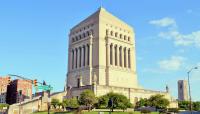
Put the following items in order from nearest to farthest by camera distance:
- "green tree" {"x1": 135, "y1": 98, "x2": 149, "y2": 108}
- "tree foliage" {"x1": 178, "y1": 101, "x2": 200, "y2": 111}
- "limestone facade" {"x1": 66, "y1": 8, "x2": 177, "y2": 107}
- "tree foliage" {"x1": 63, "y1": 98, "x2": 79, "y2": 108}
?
"tree foliage" {"x1": 63, "y1": 98, "x2": 79, "y2": 108} → "green tree" {"x1": 135, "y1": 98, "x2": 149, "y2": 108} → "limestone facade" {"x1": 66, "y1": 8, "x2": 177, "y2": 107} → "tree foliage" {"x1": 178, "y1": 101, "x2": 200, "y2": 111}

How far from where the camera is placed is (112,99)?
244ft

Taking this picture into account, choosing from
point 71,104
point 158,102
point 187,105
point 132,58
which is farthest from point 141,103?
point 187,105

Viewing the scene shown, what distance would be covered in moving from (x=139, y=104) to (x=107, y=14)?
3413 cm

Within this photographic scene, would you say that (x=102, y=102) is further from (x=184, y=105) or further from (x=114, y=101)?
(x=184, y=105)

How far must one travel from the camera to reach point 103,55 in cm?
9956

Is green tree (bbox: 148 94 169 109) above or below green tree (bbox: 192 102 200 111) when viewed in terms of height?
above

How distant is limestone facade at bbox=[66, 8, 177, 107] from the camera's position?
97.9 metres

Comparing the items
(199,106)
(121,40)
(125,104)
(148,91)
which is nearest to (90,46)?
(121,40)

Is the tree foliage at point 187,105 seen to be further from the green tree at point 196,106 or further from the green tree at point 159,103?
the green tree at point 159,103

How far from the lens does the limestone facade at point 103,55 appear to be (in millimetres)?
97875

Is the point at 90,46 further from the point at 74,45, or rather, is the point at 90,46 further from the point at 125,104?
the point at 125,104

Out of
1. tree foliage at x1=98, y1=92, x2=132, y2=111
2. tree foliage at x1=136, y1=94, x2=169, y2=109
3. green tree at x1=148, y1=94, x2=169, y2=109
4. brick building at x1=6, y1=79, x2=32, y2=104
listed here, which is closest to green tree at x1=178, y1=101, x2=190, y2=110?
tree foliage at x1=136, y1=94, x2=169, y2=109

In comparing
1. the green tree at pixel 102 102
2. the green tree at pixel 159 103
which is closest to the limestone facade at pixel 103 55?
the green tree at pixel 159 103

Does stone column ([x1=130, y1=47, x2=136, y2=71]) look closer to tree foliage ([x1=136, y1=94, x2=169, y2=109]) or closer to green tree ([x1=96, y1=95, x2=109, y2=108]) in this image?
tree foliage ([x1=136, y1=94, x2=169, y2=109])
